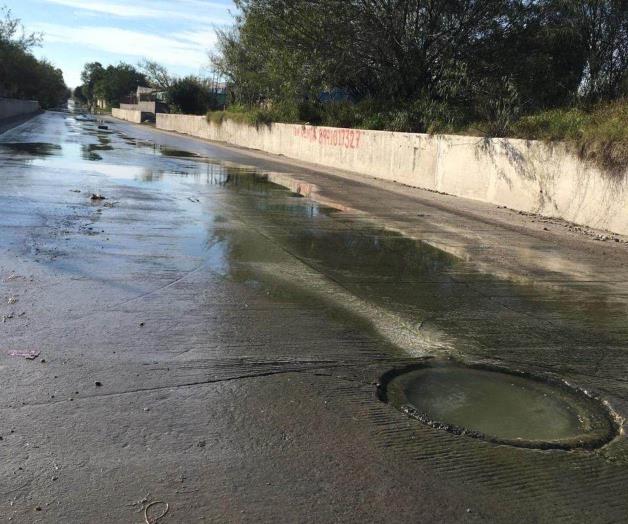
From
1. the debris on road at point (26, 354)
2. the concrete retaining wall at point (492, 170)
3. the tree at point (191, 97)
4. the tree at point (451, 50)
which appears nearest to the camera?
the debris on road at point (26, 354)

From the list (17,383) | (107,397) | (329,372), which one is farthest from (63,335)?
(329,372)

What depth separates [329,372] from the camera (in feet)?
16.2

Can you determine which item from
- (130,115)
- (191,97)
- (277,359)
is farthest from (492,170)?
(130,115)

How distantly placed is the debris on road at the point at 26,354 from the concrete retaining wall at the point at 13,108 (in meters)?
53.9

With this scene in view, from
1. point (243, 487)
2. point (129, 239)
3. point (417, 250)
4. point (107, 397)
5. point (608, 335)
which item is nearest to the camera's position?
point (243, 487)

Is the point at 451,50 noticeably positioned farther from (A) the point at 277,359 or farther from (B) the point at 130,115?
(B) the point at 130,115

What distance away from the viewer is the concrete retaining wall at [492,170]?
12930mm

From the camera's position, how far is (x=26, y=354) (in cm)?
493

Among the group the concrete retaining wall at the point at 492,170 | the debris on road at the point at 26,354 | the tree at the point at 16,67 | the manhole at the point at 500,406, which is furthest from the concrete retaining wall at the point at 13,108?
the manhole at the point at 500,406

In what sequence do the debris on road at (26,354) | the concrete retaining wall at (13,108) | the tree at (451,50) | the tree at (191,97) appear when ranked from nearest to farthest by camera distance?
the debris on road at (26,354), the tree at (451,50), the concrete retaining wall at (13,108), the tree at (191,97)

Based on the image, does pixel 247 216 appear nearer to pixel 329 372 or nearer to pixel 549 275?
pixel 549 275

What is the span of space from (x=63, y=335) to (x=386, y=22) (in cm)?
2209

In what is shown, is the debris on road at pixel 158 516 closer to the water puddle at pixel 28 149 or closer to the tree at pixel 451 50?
the tree at pixel 451 50

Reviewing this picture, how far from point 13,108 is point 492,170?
5942 centimetres
